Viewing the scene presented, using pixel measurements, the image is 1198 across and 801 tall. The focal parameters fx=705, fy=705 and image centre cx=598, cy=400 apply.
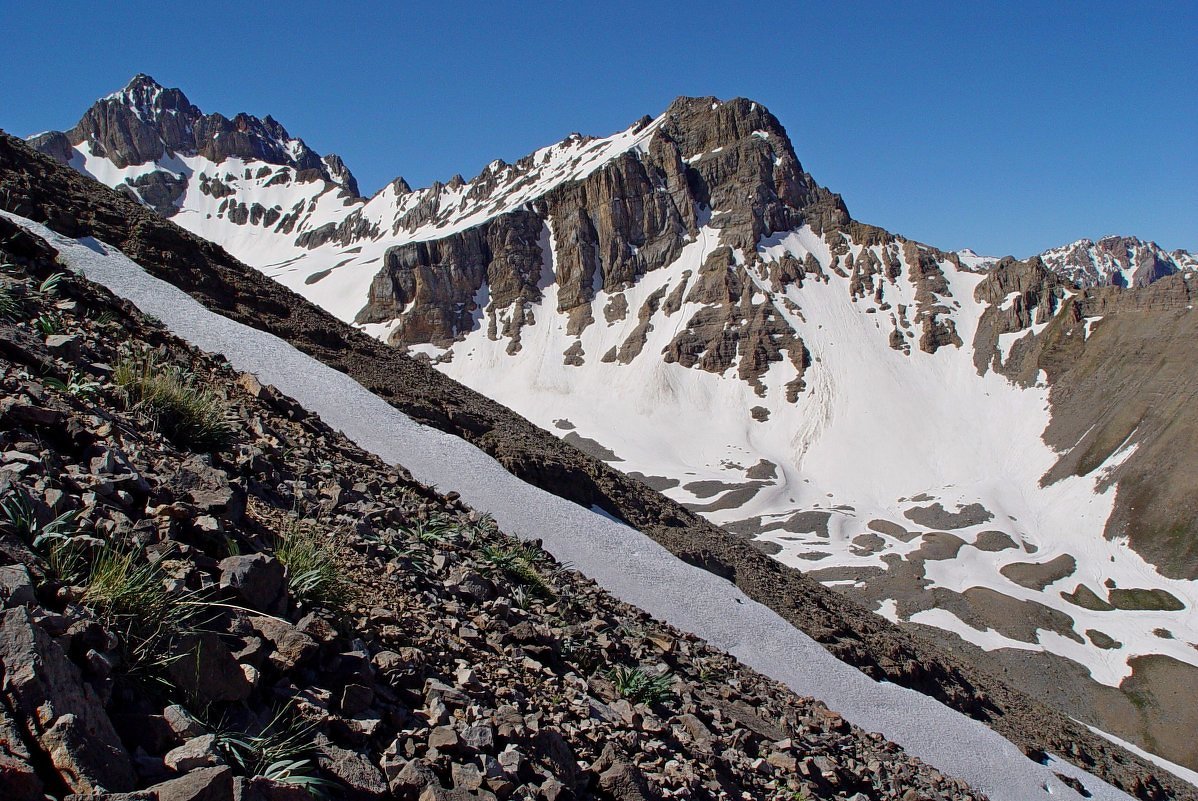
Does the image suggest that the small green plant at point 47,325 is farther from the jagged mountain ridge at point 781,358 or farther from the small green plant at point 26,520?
the jagged mountain ridge at point 781,358

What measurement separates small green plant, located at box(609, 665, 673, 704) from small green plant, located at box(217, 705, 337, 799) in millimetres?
3292

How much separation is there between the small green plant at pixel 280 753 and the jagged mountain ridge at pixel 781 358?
58.0 meters

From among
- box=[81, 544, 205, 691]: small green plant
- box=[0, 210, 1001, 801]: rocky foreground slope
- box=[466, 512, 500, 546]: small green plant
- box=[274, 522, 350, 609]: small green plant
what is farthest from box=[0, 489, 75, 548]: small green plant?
box=[466, 512, 500, 546]: small green plant

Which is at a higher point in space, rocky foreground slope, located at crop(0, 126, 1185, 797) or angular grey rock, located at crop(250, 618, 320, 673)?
rocky foreground slope, located at crop(0, 126, 1185, 797)

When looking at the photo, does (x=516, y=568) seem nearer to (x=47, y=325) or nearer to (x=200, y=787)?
(x=47, y=325)

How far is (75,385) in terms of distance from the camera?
5.55m

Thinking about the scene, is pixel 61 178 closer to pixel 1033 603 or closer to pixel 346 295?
pixel 1033 603

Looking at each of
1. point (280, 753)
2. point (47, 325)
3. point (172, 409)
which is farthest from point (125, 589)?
point (47, 325)

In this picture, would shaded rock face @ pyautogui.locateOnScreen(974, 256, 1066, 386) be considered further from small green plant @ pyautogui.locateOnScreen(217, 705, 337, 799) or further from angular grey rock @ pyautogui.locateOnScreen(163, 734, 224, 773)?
angular grey rock @ pyautogui.locateOnScreen(163, 734, 224, 773)

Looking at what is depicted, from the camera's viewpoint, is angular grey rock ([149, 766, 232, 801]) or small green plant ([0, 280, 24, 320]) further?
small green plant ([0, 280, 24, 320])

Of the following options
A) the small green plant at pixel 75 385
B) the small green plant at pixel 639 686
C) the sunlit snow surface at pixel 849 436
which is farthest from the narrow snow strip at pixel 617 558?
the sunlit snow surface at pixel 849 436

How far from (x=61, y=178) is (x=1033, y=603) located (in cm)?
6753

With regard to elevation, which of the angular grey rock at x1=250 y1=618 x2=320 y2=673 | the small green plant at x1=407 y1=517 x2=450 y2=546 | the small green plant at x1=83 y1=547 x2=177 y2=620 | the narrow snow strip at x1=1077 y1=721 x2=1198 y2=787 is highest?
the small green plant at x1=407 y1=517 x2=450 y2=546

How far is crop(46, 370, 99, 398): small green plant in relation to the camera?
5.31 metres
